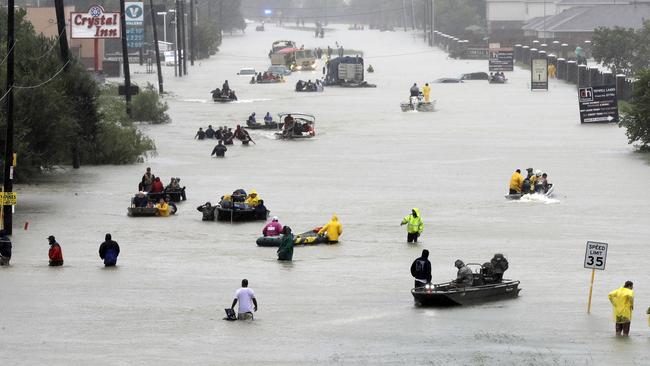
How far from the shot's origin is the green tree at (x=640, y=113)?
226 feet

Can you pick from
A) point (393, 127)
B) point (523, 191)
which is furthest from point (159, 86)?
point (523, 191)

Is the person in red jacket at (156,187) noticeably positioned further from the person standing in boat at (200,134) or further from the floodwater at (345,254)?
the person standing in boat at (200,134)

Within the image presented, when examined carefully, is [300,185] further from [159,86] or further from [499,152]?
[159,86]

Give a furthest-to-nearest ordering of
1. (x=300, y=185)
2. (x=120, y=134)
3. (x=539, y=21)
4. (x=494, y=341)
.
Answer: (x=539, y=21)
(x=120, y=134)
(x=300, y=185)
(x=494, y=341)

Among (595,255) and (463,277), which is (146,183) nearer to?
(463,277)

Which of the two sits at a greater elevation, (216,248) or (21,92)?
(21,92)

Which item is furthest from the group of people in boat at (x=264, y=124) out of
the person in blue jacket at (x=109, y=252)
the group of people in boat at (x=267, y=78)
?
the person in blue jacket at (x=109, y=252)

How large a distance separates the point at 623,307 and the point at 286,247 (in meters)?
11.6

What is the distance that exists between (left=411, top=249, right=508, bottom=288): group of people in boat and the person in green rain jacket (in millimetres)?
6397

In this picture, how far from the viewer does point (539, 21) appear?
193625mm

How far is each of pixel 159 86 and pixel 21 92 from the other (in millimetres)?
58317

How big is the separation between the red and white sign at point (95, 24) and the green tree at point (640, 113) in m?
39.8

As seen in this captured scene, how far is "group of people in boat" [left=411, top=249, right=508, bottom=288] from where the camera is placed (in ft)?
106

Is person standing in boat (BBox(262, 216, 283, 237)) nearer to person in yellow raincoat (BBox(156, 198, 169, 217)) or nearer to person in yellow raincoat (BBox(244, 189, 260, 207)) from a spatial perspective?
person in yellow raincoat (BBox(244, 189, 260, 207))
